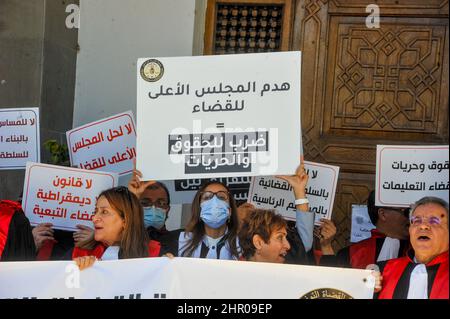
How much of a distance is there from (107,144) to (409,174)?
2.11 meters

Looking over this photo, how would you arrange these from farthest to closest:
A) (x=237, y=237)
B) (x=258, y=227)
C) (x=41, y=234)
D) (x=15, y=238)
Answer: (x=41, y=234), (x=15, y=238), (x=237, y=237), (x=258, y=227)

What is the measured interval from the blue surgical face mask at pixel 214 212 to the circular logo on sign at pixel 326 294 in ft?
3.00

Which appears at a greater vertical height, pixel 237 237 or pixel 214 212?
pixel 214 212

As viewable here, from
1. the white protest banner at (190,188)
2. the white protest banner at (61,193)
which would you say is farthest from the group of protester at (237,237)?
the white protest banner at (190,188)

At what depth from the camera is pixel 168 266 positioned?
17.1ft

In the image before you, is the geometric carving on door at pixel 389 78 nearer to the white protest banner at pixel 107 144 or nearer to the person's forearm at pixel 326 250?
the white protest banner at pixel 107 144

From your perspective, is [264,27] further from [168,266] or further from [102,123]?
[168,266]

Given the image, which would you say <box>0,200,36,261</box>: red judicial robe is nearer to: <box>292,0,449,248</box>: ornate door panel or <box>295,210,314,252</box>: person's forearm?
<box>295,210,314,252</box>: person's forearm

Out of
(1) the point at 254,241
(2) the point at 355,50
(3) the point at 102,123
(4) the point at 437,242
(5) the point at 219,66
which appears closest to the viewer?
(4) the point at 437,242

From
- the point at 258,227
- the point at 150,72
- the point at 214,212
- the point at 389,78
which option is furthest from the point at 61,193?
the point at 389,78

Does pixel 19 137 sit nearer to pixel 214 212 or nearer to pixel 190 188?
pixel 190 188

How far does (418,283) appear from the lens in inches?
196

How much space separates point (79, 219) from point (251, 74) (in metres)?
1.44
